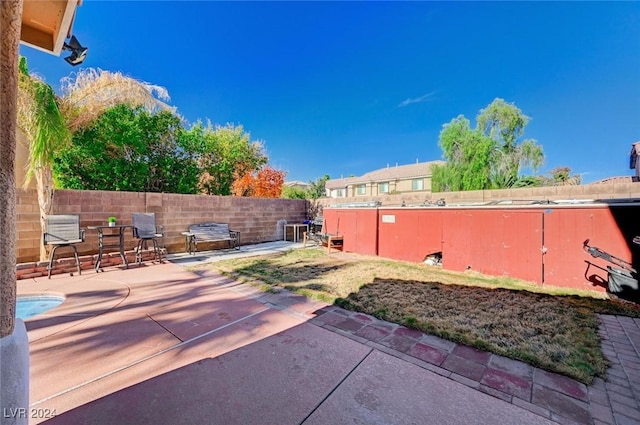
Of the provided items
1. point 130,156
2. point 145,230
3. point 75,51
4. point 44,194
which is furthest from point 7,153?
point 130,156

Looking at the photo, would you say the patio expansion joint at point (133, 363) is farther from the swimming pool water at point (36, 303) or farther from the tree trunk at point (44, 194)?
the tree trunk at point (44, 194)

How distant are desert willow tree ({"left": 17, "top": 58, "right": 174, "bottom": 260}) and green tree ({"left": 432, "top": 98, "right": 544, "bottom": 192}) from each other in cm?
1777

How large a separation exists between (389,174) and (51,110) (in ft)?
95.8

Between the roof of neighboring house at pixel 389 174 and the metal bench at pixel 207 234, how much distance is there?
2234 centimetres

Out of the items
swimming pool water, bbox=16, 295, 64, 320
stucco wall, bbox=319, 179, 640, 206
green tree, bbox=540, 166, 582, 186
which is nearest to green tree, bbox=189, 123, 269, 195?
swimming pool water, bbox=16, 295, 64, 320

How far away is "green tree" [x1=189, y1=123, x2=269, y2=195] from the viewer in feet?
36.6

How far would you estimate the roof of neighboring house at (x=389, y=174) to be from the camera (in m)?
27.4

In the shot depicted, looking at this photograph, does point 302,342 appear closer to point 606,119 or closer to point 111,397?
point 111,397

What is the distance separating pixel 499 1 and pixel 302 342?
13109 millimetres

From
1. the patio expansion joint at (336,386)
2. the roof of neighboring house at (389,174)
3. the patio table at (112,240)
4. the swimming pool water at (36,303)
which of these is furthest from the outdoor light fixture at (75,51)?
the roof of neighboring house at (389,174)

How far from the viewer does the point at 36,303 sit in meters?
3.65

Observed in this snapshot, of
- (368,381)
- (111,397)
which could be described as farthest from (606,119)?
(111,397)

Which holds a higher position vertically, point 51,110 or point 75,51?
point 75,51

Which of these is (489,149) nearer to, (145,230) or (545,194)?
(545,194)
